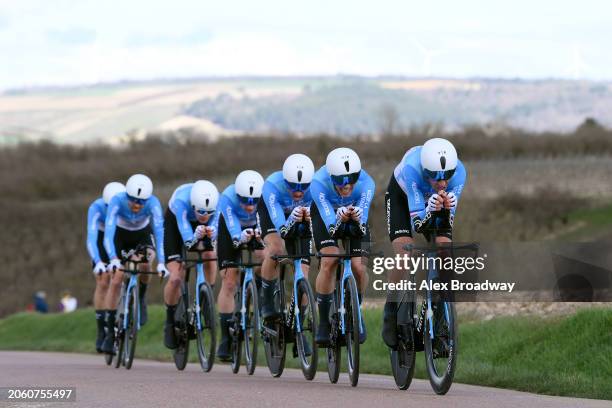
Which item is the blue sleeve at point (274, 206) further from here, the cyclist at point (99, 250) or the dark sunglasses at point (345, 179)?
the cyclist at point (99, 250)

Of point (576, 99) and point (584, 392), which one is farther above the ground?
point (576, 99)

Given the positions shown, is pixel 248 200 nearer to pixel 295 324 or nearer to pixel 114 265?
pixel 295 324

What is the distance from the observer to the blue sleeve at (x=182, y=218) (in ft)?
53.6

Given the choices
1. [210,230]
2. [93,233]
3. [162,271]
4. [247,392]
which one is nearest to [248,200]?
[210,230]

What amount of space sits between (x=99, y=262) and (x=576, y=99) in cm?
10073

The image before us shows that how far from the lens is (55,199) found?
3848 inches

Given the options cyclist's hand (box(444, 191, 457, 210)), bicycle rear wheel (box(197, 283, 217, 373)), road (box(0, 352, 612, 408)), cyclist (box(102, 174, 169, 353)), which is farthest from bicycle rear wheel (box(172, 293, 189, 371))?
cyclist's hand (box(444, 191, 457, 210))

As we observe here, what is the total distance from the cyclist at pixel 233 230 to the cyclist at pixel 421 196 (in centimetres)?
345

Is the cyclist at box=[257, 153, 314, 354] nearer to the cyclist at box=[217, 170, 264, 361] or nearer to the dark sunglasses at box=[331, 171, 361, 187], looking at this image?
the cyclist at box=[217, 170, 264, 361]

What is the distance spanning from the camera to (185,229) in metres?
16.4

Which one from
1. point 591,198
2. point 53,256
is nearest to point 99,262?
point 591,198

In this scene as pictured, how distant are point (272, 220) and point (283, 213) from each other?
15 centimetres

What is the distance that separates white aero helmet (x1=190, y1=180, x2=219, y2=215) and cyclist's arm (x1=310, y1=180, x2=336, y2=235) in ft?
11.3

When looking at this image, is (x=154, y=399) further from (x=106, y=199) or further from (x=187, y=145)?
(x=187, y=145)
